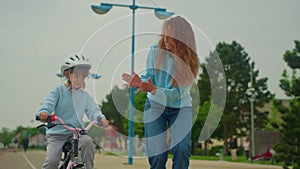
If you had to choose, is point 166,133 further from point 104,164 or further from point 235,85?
point 235,85

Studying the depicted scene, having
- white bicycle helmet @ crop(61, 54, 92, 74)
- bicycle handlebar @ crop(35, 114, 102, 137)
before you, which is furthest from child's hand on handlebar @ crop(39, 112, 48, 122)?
white bicycle helmet @ crop(61, 54, 92, 74)

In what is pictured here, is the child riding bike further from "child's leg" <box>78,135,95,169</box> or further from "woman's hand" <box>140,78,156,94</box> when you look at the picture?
"woman's hand" <box>140,78,156,94</box>

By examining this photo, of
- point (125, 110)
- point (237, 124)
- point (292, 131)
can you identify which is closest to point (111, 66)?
point (125, 110)

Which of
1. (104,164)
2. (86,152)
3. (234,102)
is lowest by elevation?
(104,164)

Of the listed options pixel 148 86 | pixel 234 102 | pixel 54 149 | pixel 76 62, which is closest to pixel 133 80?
pixel 148 86

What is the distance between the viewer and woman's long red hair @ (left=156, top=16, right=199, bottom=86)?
4.56m

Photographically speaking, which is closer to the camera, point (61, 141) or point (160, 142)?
point (160, 142)

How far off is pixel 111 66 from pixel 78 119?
756 mm

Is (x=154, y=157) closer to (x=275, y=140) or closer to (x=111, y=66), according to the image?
(x=111, y=66)

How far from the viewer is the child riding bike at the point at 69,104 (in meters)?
4.87

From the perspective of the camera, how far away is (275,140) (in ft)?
119

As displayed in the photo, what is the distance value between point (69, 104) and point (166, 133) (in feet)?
3.56

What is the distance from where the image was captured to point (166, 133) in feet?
15.3

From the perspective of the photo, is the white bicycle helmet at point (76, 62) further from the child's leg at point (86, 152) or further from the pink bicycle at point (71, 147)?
the child's leg at point (86, 152)
